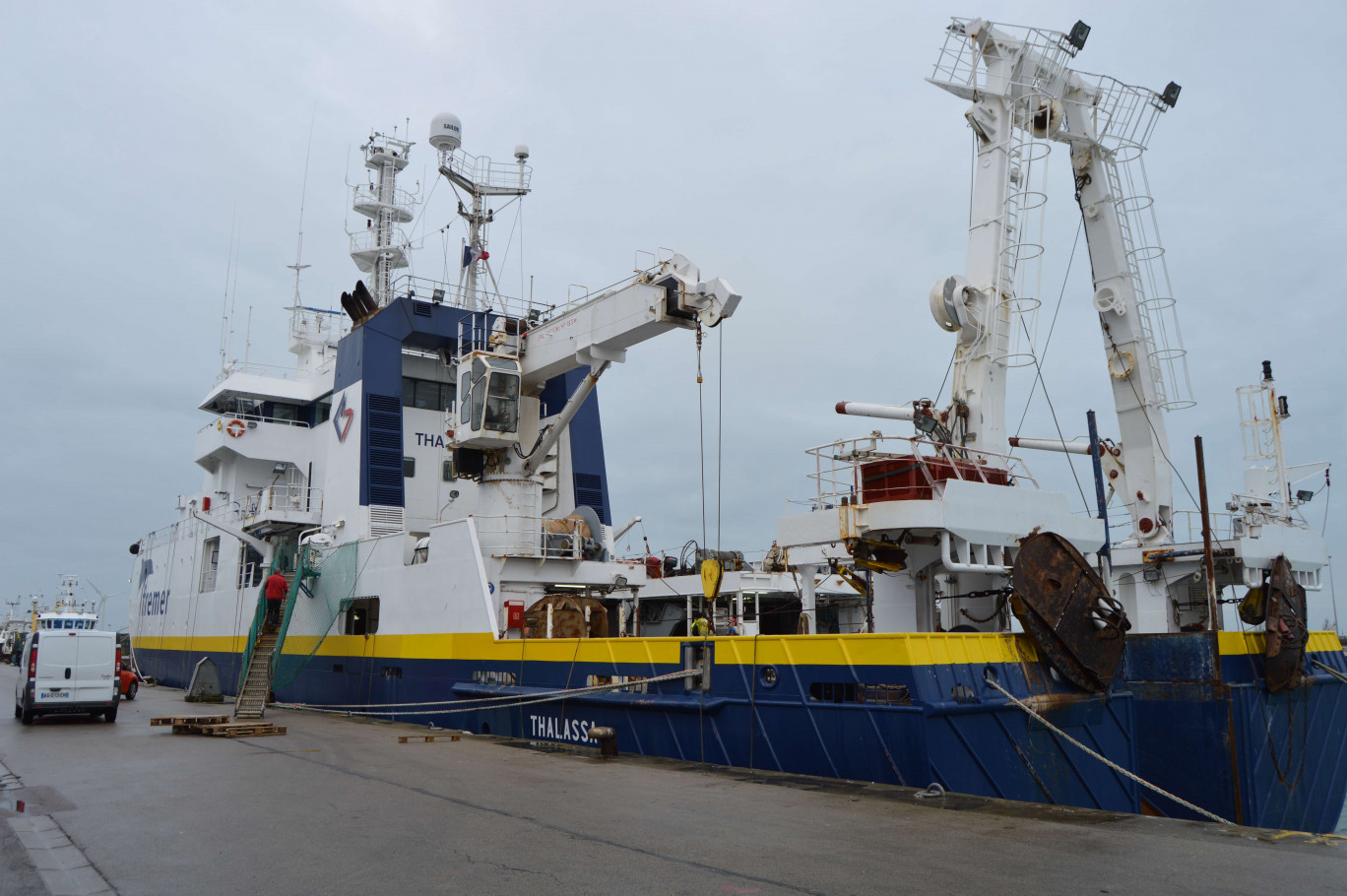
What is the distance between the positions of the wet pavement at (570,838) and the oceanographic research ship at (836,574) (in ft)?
4.70

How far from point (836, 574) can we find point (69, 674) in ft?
44.7

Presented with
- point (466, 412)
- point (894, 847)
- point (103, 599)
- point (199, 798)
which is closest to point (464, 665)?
point (466, 412)

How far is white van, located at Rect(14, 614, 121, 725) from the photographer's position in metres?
16.4

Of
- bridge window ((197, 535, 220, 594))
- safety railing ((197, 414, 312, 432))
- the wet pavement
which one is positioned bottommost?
the wet pavement

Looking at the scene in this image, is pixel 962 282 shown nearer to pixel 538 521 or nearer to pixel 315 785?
pixel 538 521

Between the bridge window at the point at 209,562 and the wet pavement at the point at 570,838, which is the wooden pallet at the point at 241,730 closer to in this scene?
the wet pavement at the point at 570,838

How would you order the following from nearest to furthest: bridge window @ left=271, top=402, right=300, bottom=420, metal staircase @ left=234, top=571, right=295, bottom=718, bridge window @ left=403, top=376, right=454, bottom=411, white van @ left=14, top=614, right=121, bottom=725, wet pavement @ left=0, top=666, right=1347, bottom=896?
wet pavement @ left=0, top=666, right=1347, bottom=896 < white van @ left=14, top=614, right=121, bottom=725 < metal staircase @ left=234, top=571, right=295, bottom=718 < bridge window @ left=403, top=376, right=454, bottom=411 < bridge window @ left=271, top=402, right=300, bottom=420

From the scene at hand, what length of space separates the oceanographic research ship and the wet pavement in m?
1.43

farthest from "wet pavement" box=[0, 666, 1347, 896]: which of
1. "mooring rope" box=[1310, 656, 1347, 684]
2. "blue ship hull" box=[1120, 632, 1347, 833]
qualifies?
"mooring rope" box=[1310, 656, 1347, 684]

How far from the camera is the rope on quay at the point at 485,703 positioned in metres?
12.4

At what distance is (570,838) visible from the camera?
6824 millimetres

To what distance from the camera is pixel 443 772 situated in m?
10.4

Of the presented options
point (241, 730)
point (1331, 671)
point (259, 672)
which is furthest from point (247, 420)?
point (1331, 671)

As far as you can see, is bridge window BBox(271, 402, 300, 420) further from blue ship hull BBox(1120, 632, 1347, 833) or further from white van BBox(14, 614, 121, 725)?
blue ship hull BBox(1120, 632, 1347, 833)
